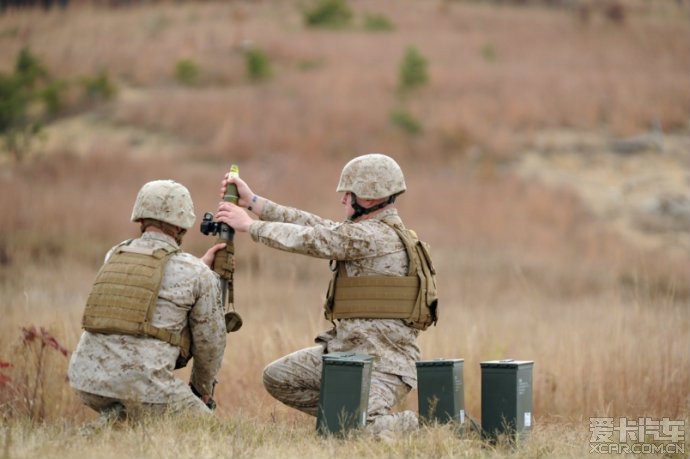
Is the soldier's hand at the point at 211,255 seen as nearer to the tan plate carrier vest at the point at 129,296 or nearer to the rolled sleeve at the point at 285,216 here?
the rolled sleeve at the point at 285,216

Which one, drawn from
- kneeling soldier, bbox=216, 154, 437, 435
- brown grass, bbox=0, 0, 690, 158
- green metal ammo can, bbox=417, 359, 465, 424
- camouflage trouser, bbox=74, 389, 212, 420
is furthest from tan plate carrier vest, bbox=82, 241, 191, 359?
brown grass, bbox=0, 0, 690, 158

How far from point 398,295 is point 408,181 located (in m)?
18.4

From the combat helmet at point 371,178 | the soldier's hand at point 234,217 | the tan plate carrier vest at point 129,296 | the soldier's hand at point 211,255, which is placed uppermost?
the combat helmet at point 371,178

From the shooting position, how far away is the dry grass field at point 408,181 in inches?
336

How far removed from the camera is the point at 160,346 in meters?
6.62

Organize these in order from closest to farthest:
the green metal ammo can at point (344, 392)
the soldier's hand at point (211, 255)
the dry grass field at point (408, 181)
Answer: the green metal ammo can at point (344, 392) → the soldier's hand at point (211, 255) → the dry grass field at point (408, 181)

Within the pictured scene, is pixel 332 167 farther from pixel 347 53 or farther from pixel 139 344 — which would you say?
pixel 139 344

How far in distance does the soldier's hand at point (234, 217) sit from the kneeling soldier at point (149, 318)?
29 centimetres

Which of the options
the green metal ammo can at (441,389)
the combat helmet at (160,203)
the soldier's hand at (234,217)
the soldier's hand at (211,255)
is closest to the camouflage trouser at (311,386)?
the green metal ammo can at (441,389)

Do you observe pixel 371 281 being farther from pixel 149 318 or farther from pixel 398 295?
pixel 149 318

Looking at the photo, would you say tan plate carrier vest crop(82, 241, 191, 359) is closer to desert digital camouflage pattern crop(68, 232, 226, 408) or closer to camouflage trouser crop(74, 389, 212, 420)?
desert digital camouflage pattern crop(68, 232, 226, 408)

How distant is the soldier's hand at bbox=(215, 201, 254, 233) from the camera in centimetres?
697

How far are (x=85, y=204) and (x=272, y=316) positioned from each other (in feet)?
27.6

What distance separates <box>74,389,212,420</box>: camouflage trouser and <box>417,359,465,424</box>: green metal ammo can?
142cm
